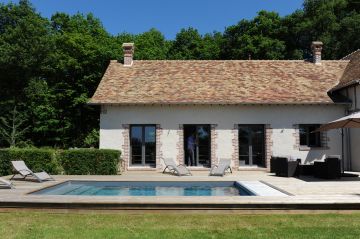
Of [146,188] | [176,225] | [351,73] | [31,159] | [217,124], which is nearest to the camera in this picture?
[176,225]

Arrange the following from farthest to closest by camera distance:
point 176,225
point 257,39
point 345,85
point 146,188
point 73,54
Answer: point 257,39
point 73,54
point 345,85
point 146,188
point 176,225

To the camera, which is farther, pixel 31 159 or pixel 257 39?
pixel 257 39

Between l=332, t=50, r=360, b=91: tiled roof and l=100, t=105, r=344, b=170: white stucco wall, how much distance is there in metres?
1.58

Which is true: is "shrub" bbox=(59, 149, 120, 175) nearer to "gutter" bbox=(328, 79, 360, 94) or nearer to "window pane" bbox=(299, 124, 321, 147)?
"window pane" bbox=(299, 124, 321, 147)

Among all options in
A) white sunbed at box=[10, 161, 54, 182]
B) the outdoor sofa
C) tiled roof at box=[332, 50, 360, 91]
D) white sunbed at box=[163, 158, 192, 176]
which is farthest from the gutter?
white sunbed at box=[10, 161, 54, 182]

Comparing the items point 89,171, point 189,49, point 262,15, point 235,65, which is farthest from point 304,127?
point 189,49

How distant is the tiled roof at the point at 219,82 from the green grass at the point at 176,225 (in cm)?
1075

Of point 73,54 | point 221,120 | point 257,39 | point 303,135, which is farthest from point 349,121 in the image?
point 73,54

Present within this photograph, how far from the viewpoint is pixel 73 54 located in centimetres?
3425

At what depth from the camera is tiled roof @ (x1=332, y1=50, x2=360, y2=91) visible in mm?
18709

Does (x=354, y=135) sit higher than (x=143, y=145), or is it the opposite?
(x=354, y=135)

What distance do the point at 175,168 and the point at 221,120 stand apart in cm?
376

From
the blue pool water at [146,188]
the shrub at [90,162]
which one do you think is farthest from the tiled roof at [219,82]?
the blue pool water at [146,188]

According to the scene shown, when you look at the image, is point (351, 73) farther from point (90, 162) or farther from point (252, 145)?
point (90, 162)
